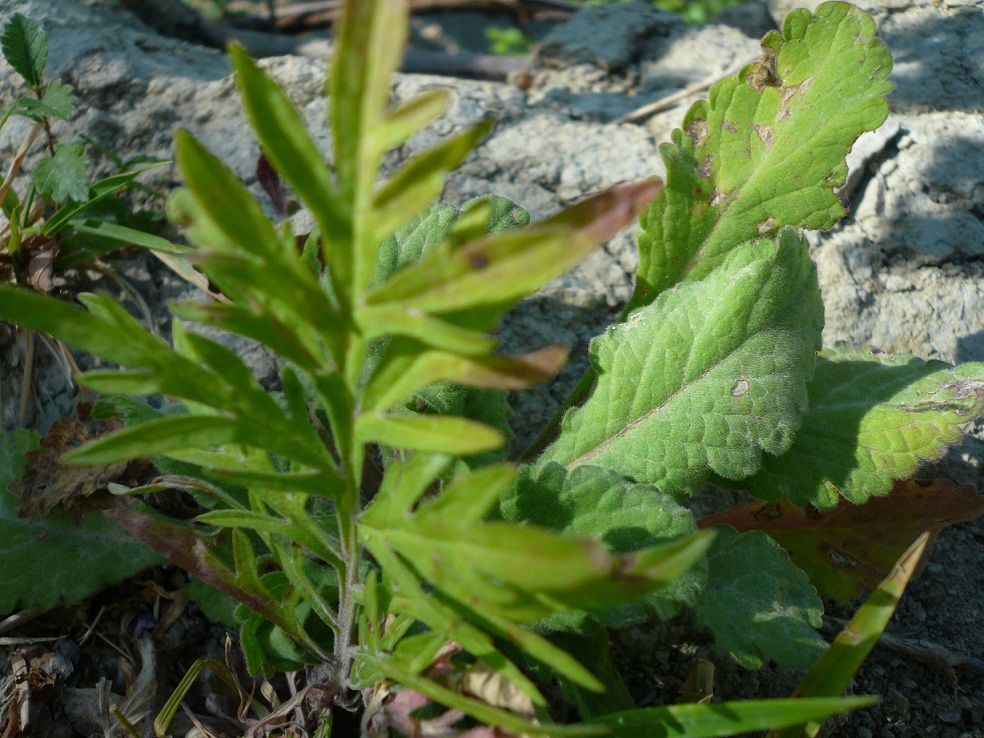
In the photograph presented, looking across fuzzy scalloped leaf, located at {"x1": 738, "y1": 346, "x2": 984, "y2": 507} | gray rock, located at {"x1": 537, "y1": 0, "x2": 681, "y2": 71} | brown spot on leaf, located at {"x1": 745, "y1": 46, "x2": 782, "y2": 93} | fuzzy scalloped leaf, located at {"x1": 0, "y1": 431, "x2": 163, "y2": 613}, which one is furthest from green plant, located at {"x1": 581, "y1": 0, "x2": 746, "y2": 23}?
fuzzy scalloped leaf, located at {"x1": 0, "y1": 431, "x2": 163, "y2": 613}

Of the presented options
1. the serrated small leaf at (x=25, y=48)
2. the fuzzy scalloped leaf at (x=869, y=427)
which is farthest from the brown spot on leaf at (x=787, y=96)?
the serrated small leaf at (x=25, y=48)

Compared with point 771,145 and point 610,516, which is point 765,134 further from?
point 610,516

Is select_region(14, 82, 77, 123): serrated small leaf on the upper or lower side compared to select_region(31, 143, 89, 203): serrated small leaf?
upper

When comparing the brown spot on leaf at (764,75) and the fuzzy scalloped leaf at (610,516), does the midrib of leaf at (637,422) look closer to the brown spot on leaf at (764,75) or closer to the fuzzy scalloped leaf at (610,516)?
the fuzzy scalloped leaf at (610,516)

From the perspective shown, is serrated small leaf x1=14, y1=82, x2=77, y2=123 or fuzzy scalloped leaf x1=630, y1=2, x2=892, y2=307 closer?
fuzzy scalloped leaf x1=630, y1=2, x2=892, y2=307

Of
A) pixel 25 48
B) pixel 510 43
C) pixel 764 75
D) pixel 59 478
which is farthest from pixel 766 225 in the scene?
pixel 510 43

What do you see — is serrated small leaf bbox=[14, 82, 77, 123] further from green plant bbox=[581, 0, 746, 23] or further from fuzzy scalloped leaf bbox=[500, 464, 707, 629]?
green plant bbox=[581, 0, 746, 23]

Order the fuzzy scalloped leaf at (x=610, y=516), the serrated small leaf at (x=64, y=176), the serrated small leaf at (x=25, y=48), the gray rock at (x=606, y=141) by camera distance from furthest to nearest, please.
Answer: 1. the gray rock at (x=606, y=141)
2. the serrated small leaf at (x=25, y=48)
3. the serrated small leaf at (x=64, y=176)
4. the fuzzy scalloped leaf at (x=610, y=516)
